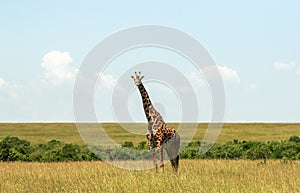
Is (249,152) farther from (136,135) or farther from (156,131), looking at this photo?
(136,135)

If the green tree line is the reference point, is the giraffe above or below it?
above

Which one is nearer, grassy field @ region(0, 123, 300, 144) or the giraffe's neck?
the giraffe's neck

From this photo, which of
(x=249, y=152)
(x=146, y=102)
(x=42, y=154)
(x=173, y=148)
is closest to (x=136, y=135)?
(x=42, y=154)

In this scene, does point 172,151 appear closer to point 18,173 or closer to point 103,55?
point 103,55

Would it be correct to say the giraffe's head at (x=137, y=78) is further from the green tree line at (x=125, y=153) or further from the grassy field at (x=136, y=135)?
the grassy field at (x=136, y=135)

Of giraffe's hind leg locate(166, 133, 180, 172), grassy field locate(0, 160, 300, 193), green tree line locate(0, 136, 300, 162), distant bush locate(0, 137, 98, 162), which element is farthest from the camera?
distant bush locate(0, 137, 98, 162)

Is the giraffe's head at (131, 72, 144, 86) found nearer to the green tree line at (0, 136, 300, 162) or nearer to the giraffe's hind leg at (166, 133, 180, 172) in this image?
the giraffe's hind leg at (166, 133, 180, 172)

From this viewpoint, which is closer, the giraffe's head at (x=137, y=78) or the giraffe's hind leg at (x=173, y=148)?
the giraffe's head at (x=137, y=78)

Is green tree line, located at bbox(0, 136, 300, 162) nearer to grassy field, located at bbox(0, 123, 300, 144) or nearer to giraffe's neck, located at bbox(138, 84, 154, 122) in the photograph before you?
giraffe's neck, located at bbox(138, 84, 154, 122)

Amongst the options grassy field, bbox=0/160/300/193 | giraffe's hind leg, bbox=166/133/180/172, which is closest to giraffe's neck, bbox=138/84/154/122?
giraffe's hind leg, bbox=166/133/180/172

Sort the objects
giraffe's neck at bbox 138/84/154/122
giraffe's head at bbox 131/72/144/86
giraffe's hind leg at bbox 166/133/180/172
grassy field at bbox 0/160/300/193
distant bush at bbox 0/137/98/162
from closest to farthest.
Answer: grassy field at bbox 0/160/300/193 < giraffe's head at bbox 131/72/144/86 < giraffe's neck at bbox 138/84/154/122 < giraffe's hind leg at bbox 166/133/180/172 < distant bush at bbox 0/137/98/162

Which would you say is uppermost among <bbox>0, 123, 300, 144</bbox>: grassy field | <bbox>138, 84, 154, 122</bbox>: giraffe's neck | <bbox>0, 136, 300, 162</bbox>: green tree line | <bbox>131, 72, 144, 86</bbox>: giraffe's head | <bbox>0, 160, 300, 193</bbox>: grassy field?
<bbox>131, 72, 144, 86</bbox>: giraffe's head

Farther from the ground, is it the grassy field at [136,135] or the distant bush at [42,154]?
the grassy field at [136,135]

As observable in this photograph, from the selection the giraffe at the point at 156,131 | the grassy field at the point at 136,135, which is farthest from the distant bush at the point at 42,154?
the grassy field at the point at 136,135
